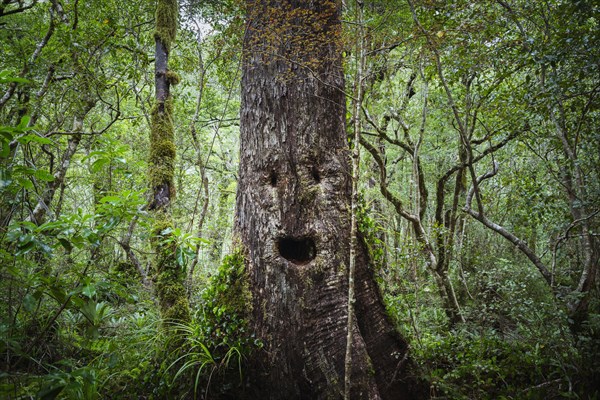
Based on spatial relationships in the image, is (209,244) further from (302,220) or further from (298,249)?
(302,220)

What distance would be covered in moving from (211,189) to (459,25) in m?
10.8

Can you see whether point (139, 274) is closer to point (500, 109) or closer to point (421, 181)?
point (421, 181)

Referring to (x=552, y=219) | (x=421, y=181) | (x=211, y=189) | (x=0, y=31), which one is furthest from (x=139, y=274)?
(x=211, y=189)

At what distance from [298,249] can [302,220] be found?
366 mm

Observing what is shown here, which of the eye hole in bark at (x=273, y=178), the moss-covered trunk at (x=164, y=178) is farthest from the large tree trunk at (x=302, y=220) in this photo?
the moss-covered trunk at (x=164, y=178)

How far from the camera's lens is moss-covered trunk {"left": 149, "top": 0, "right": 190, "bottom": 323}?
3940 mm

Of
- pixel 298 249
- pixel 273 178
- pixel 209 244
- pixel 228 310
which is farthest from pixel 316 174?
pixel 228 310

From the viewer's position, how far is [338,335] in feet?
10.3

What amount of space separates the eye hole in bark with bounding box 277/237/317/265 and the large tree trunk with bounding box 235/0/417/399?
0.03ft

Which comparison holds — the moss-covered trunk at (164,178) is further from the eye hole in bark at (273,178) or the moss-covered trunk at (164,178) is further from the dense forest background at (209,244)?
the eye hole in bark at (273,178)

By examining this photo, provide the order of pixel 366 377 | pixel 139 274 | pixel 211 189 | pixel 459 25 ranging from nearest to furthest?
1. pixel 366 377
2. pixel 459 25
3. pixel 139 274
4. pixel 211 189

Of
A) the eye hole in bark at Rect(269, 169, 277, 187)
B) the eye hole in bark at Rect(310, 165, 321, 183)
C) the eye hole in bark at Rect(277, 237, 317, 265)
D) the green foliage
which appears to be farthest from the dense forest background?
the eye hole in bark at Rect(269, 169, 277, 187)

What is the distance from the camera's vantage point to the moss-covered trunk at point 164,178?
3.94 meters

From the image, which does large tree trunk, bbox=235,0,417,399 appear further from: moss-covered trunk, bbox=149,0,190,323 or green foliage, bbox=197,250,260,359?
moss-covered trunk, bbox=149,0,190,323
